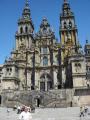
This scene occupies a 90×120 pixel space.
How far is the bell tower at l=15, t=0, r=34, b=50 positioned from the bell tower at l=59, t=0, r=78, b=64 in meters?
8.53

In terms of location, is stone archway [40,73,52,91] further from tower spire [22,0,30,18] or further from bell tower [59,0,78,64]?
tower spire [22,0,30,18]

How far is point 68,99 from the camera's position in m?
43.8

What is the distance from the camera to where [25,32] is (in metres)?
61.8

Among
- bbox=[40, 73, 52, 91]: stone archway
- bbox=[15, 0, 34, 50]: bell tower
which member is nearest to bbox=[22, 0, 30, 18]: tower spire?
bbox=[15, 0, 34, 50]: bell tower

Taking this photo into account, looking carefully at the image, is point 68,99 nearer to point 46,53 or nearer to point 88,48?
point 46,53

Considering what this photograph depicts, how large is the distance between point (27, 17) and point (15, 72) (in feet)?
59.8

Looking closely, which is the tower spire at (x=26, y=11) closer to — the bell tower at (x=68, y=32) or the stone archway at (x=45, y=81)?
the bell tower at (x=68, y=32)

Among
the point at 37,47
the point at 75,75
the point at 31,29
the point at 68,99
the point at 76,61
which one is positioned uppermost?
the point at 31,29

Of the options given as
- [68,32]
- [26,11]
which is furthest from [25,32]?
[68,32]

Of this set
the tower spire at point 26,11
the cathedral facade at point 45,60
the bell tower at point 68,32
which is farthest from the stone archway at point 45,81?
the tower spire at point 26,11

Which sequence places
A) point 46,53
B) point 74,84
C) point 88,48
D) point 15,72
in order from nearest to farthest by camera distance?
point 74,84, point 15,72, point 46,53, point 88,48

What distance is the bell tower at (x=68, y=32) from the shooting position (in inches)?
2241

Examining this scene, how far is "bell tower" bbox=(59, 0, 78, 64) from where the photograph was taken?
56.9 metres

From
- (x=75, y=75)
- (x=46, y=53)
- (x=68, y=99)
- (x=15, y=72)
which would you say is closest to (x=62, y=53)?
(x=46, y=53)
